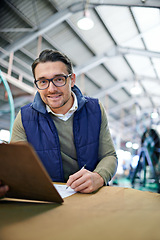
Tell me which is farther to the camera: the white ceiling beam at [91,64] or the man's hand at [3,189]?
the white ceiling beam at [91,64]

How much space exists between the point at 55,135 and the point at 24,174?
2.22ft

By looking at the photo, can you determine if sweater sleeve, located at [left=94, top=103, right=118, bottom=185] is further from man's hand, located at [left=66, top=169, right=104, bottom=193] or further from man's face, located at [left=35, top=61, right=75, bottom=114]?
man's face, located at [left=35, top=61, right=75, bottom=114]

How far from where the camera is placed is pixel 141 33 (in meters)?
6.80

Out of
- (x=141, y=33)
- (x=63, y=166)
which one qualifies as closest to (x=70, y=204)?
(x=63, y=166)

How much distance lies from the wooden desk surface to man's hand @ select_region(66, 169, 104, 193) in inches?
5.2

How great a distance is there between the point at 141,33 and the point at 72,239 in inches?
292

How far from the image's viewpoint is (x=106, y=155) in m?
1.16

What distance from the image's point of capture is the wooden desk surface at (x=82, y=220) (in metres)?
0.32

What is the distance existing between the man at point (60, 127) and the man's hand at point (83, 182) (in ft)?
1.11

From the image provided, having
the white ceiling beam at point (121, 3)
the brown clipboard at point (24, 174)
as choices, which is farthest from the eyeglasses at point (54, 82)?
the white ceiling beam at point (121, 3)

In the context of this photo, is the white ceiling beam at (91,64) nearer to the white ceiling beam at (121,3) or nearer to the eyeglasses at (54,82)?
the white ceiling beam at (121,3)

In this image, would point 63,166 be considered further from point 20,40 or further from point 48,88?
point 20,40

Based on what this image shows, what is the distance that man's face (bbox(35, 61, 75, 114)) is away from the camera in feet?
3.75

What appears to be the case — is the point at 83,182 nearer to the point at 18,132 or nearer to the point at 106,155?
the point at 106,155
